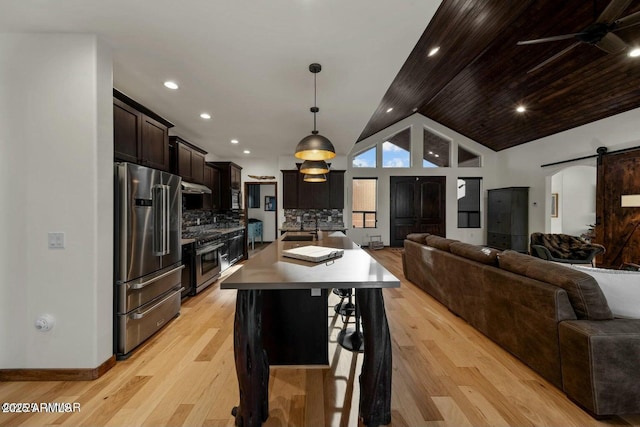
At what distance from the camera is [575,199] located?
7.45m

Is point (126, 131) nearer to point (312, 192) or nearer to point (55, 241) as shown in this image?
point (55, 241)

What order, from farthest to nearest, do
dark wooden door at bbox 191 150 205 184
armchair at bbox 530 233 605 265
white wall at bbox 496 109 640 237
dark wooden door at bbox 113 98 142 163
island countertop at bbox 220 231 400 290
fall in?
1. white wall at bbox 496 109 640 237
2. dark wooden door at bbox 191 150 205 184
3. armchair at bbox 530 233 605 265
4. dark wooden door at bbox 113 98 142 163
5. island countertop at bbox 220 231 400 290

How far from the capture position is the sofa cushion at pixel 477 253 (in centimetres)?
244

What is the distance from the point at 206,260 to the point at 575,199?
9.90 m

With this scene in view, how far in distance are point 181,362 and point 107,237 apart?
46.9 inches

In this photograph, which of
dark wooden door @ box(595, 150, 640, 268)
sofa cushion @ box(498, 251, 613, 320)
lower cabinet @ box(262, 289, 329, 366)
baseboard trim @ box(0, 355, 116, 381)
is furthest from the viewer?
dark wooden door @ box(595, 150, 640, 268)

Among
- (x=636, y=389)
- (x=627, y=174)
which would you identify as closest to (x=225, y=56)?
(x=636, y=389)

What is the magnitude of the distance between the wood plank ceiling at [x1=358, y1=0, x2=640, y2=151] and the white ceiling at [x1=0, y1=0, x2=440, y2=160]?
2.00m

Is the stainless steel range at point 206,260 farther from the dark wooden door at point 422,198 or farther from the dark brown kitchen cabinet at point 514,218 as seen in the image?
the dark brown kitchen cabinet at point 514,218

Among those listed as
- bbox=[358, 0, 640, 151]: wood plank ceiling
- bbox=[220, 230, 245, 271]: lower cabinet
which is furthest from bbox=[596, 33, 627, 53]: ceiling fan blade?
bbox=[220, 230, 245, 271]: lower cabinet

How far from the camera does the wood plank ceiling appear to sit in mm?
3535

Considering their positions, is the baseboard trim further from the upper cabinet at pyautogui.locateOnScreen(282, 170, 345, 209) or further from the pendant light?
the upper cabinet at pyautogui.locateOnScreen(282, 170, 345, 209)

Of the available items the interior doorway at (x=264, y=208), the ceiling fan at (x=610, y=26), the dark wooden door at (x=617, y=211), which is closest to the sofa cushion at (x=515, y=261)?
the ceiling fan at (x=610, y=26)

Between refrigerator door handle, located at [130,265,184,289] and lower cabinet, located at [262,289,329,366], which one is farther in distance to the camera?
refrigerator door handle, located at [130,265,184,289]
